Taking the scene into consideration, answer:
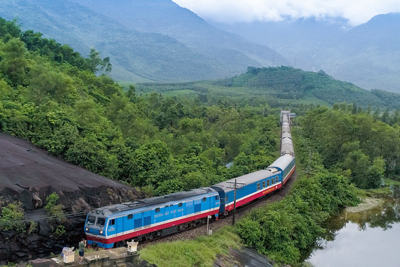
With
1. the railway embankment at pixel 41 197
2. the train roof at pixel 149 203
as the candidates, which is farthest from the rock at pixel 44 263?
the train roof at pixel 149 203

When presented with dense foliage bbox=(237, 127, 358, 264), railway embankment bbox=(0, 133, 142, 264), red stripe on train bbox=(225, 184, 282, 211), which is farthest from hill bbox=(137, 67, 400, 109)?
railway embankment bbox=(0, 133, 142, 264)

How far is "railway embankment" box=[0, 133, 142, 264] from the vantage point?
20297 millimetres

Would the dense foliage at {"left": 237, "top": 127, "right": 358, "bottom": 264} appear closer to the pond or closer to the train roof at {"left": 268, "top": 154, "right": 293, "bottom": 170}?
the pond

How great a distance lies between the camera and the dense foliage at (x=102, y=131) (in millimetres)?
31469

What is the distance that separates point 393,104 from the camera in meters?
168

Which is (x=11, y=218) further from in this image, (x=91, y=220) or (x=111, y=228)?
(x=111, y=228)

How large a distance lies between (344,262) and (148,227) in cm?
1592

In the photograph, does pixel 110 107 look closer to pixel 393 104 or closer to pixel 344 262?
pixel 344 262

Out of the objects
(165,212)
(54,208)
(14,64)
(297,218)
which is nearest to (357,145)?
(297,218)

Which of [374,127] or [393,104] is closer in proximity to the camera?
[374,127]

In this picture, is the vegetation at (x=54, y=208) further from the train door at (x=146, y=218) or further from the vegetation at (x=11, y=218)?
the train door at (x=146, y=218)

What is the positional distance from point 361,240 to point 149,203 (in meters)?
21.2

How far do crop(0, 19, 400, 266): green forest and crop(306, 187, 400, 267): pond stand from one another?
56.9 inches

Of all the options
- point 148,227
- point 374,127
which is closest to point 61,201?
point 148,227
